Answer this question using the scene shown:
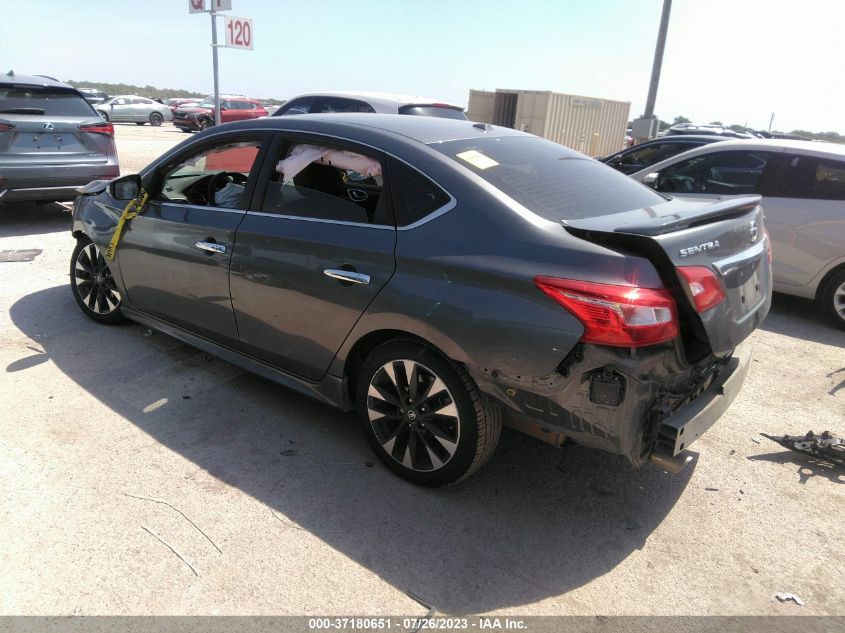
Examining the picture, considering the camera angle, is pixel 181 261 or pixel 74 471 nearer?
pixel 74 471

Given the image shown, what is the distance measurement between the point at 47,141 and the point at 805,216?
8.51 m

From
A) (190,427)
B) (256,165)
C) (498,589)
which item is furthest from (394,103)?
(498,589)

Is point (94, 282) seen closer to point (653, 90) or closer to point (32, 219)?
point (32, 219)

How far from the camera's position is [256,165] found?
11.7 ft

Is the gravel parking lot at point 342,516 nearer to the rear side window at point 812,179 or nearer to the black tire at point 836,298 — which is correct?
the black tire at point 836,298

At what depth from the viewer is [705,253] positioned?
2543 mm

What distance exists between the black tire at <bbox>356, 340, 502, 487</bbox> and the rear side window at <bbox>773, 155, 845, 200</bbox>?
15.1ft

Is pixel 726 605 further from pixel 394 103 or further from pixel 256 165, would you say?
pixel 394 103

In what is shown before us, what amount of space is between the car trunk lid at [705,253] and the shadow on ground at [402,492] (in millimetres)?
950

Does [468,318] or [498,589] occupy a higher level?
[468,318]

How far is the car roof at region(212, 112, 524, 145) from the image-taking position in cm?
321

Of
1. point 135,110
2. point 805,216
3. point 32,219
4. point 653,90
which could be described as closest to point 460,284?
point 805,216

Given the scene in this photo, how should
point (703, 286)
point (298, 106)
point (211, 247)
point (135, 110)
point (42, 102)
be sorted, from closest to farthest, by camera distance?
point (703, 286) → point (211, 247) → point (42, 102) → point (298, 106) → point (135, 110)

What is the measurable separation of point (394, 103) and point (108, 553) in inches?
291
